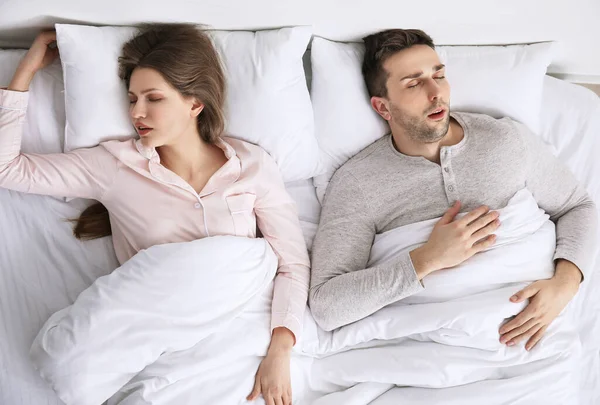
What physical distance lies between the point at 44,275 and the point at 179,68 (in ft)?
2.25

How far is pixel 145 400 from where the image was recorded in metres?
1.35

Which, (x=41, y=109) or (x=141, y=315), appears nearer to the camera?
(x=141, y=315)

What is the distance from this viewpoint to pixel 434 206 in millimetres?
1635

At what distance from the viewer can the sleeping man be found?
1495 millimetres

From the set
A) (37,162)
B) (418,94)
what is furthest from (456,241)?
(37,162)

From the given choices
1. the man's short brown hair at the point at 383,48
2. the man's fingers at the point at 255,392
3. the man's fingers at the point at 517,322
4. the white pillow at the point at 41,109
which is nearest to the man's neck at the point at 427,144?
the man's short brown hair at the point at 383,48

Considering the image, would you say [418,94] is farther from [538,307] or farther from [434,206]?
[538,307]

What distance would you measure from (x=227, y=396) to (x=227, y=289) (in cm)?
26

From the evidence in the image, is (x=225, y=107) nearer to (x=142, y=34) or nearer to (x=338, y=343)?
(x=142, y=34)

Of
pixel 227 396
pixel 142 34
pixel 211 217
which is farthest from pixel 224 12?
pixel 227 396

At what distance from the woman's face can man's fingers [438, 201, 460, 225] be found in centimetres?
76

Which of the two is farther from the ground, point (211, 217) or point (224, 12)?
point (224, 12)

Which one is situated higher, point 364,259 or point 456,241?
point 456,241

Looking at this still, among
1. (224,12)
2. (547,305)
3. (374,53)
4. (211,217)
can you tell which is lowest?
(547,305)
